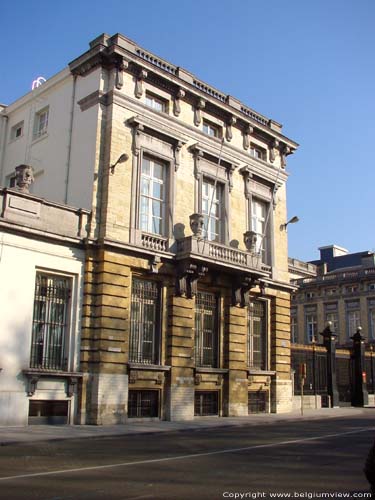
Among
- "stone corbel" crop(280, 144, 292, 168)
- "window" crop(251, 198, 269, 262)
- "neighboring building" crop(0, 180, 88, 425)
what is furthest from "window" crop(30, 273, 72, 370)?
"stone corbel" crop(280, 144, 292, 168)

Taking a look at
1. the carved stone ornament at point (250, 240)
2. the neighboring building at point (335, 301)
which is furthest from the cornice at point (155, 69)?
the neighboring building at point (335, 301)

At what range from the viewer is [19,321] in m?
19.9

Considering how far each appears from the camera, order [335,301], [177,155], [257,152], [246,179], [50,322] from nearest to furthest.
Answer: [50,322] → [177,155] → [246,179] → [257,152] → [335,301]

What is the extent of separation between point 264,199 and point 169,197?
7228 millimetres

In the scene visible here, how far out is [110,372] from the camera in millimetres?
21656

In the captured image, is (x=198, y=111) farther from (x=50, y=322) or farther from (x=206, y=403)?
(x=206, y=403)

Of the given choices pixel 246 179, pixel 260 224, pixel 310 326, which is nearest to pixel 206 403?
pixel 260 224

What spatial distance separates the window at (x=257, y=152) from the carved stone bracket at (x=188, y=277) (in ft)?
28.2

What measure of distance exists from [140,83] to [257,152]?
898 centimetres

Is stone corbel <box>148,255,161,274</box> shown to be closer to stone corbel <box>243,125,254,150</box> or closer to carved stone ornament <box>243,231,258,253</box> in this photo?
carved stone ornament <box>243,231,258,253</box>

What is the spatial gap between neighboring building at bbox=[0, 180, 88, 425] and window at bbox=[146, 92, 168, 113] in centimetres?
641

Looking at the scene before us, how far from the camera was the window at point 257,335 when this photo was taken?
2864 centimetres

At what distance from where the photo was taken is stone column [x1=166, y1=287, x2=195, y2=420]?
23.8 metres

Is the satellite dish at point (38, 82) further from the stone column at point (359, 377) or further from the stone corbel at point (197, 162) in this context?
the stone column at point (359, 377)
